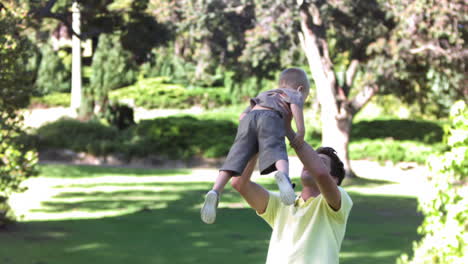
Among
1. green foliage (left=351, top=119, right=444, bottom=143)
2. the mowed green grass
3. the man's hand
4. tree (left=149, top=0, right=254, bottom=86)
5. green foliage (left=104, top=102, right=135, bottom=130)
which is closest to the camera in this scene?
the man's hand

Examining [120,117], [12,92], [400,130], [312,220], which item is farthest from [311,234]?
[120,117]

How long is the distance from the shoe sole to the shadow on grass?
6910mm

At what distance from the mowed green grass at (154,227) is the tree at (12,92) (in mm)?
1051

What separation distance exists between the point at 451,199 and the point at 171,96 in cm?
3334

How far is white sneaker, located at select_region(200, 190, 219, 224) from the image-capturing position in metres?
2.88

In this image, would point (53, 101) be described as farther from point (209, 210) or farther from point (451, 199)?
point (209, 210)

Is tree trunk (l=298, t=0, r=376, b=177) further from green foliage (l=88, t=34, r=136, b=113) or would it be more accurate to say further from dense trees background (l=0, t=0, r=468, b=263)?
green foliage (l=88, t=34, r=136, b=113)

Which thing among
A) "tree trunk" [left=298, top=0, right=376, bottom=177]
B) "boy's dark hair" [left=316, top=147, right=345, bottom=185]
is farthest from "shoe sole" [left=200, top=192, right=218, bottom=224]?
"tree trunk" [left=298, top=0, right=376, bottom=177]

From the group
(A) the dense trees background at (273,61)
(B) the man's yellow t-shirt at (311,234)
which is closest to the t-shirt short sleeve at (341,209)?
(B) the man's yellow t-shirt at (311,234)

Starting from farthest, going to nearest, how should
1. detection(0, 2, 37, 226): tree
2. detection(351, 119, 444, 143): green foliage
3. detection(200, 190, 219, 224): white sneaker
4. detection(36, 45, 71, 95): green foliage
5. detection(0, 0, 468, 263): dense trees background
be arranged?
detection(36, 45, 71, 95): green foliage
detection(351, 119, 444, 143): green foliage
detection(0, 0, 468, 263): dense trees background
detection(0, 2, 37, 226): tree
detection(200, 190, 219, 224): white sneaker

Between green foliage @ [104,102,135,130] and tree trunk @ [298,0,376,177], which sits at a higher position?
tree trunk @ [298,0,376,177]

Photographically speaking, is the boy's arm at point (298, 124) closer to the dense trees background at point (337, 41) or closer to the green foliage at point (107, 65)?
the dense trees background at point (337, 41)

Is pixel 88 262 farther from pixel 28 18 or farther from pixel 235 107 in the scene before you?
pixel 235 107

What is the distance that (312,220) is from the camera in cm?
334
